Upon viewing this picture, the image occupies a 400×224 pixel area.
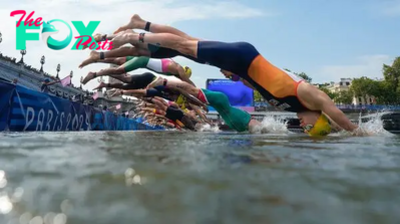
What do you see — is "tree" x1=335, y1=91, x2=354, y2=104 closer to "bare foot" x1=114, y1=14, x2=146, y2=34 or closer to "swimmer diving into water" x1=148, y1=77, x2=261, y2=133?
"swimmer diving into water" x1=148, y1=77, x2=261, y2=133

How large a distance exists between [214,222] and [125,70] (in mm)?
7086

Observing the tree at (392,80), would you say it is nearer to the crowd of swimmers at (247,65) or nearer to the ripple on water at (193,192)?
the crowd of swimmers at (247,65)

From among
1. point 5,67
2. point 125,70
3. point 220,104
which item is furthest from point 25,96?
point 5,67

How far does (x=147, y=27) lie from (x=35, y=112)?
8.33ft

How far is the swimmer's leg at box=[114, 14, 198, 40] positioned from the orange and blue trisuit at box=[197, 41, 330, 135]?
666mm

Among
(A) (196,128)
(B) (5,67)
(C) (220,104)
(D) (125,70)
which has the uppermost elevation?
(B) (5,67)

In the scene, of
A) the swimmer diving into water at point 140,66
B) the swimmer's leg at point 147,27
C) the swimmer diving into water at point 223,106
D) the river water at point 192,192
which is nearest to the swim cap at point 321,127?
the swimmer diving into water at point 223,106

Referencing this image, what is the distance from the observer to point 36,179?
2.86ft

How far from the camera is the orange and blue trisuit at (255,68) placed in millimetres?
4398

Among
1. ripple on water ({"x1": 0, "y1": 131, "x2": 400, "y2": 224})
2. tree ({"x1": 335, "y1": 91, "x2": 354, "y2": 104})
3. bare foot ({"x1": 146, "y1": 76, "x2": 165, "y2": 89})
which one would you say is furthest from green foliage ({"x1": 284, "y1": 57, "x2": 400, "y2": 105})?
ripple on water ({"x1": 0, "y1": 131, "x2": 400, "y2": 224})

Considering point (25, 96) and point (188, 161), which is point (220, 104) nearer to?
point (25, 96)

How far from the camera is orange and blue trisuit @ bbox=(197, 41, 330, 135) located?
440 centimetres

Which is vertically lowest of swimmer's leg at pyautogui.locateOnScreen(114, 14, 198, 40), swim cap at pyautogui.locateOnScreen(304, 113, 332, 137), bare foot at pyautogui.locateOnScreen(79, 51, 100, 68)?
swim cap at pyautogui.locateOnScreen(304, 113, 332, 137)

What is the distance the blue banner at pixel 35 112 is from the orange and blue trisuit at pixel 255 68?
313cm
